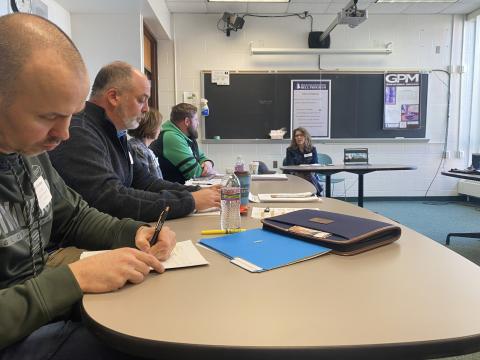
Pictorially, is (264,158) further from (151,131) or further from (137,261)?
(137,261)

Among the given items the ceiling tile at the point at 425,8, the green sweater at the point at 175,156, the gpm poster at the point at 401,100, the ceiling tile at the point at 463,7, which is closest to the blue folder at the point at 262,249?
the green sweater at the point at 175,156

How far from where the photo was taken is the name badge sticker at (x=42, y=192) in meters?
1.00

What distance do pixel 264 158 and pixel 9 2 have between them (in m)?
3.72

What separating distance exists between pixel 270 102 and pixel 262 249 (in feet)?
15.5

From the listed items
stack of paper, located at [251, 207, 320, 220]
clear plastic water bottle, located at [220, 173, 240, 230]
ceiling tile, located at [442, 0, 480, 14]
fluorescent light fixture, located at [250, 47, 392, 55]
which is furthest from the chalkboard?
clear plastic water bottle, located at [220, 173, 240, 230]

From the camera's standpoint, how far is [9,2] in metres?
2.55

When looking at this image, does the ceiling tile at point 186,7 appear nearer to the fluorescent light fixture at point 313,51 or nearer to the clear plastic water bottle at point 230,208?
the fluorescent light fixture at point 313,51

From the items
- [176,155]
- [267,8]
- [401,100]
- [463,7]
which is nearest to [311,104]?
[401,100]

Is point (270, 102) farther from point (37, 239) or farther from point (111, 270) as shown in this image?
point (111, 270)

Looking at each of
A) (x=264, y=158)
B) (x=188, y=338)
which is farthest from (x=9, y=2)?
(x=264, y=158)

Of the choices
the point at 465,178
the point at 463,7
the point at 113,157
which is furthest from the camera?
the point at 463,7

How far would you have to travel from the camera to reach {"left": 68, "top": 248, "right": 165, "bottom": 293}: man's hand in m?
0.75

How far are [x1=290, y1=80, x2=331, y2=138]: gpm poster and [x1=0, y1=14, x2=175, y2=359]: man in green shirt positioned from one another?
478 centimetres

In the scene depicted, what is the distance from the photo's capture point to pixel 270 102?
5.54 meters
